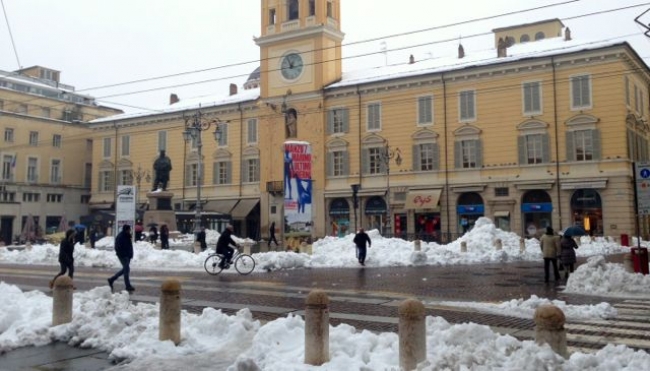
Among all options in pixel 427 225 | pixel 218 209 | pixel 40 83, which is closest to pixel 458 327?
pixel 427 225

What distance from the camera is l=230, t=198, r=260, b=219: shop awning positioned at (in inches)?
2218

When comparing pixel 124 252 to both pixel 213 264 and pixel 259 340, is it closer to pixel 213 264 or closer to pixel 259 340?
pixel 213 264

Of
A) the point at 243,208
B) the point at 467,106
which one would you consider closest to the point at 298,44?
the point at 243,208

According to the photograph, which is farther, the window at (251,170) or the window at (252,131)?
the window at (252,131)

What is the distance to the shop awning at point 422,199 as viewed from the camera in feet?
156

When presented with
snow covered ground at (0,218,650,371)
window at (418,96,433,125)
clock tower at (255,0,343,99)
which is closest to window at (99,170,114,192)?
clock tower at (255,0,343,99)

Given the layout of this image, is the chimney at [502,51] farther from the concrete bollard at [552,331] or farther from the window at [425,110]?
the concrete bollard at [552,331]

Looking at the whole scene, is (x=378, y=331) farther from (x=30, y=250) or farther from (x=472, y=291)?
(x=30, y=250)

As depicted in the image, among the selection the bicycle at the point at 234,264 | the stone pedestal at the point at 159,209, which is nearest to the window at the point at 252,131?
the stone pedestal at the point at 159,209

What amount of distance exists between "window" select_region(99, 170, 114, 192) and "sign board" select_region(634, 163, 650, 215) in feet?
193

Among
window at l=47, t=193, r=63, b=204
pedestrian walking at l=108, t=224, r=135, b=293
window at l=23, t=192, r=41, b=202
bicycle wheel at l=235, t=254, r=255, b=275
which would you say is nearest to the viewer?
pedestrian walking at l=108, t=224, r=135, b=293

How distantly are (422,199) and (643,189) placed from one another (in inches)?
1251

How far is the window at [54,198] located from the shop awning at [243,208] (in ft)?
79.3

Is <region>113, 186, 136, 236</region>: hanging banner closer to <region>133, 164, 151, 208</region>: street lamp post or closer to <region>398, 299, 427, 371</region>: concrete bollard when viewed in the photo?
<region>398, 299, 427, 371</region>: concrete bollard
